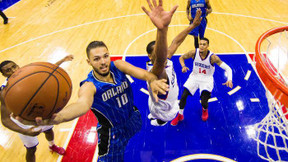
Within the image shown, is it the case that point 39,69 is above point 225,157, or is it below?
above

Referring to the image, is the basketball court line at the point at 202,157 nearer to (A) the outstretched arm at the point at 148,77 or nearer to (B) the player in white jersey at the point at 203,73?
(B) the player in white jersey at the point at 203,73

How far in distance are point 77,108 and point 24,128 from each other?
131 centimetres

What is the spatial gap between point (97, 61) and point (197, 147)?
2309 millimetres

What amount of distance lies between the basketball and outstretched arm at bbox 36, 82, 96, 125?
0.17 m

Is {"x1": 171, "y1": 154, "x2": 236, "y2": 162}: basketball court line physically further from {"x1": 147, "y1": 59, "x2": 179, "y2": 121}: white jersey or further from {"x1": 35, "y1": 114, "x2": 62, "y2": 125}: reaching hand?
{"x1": 35, "y1": 114, "x2": 62, "y2": 125}: reaching hand

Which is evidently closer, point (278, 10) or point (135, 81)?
point (135, 81)

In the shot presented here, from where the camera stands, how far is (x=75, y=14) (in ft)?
27.7

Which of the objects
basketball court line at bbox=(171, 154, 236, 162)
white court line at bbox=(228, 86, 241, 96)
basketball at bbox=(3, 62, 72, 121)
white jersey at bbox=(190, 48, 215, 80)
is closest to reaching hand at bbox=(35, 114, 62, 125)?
basketball at bbox=(3, 62, 72, 121)

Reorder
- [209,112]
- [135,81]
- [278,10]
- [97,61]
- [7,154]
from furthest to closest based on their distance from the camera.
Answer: [278,10], [135,81], [209,112], [7,154], [97,61]

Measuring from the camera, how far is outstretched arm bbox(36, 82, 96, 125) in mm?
1398

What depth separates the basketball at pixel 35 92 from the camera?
1518 millimetres

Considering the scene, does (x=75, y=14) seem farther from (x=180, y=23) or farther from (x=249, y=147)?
(x=249, y=147)

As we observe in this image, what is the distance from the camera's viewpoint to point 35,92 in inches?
61.5

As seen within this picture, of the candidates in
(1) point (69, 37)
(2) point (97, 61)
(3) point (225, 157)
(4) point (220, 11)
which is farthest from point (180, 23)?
(2) point (97, 61)
